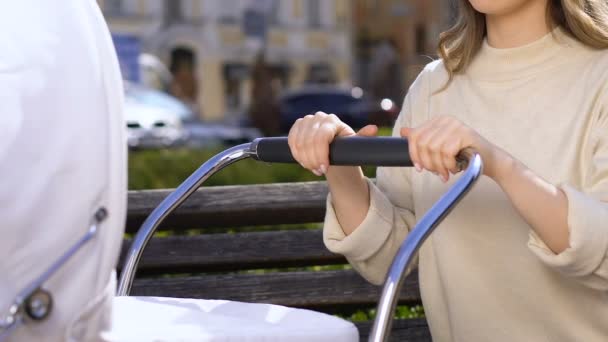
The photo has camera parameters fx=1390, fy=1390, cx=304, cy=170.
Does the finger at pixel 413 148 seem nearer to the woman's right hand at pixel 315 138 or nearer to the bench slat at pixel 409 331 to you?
the woman's right hand at pixel 315 138

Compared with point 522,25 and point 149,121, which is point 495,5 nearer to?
point 522,25

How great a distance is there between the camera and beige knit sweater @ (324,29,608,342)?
199 cm

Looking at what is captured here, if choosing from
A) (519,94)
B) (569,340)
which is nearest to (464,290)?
(569,340)

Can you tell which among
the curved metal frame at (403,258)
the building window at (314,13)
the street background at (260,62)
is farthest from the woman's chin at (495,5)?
the building window at (314,13)

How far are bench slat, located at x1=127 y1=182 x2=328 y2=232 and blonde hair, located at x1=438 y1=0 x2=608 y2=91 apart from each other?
0.71 m

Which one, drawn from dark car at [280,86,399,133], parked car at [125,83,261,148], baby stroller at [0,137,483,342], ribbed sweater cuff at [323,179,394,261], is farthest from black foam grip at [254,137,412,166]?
dark car at [280,86,399,133]

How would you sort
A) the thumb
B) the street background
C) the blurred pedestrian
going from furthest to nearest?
the blurred pedestrian → the street background → the thumb

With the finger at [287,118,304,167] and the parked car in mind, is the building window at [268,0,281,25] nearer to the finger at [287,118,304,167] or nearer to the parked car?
the parked car

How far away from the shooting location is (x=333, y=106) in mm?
26484

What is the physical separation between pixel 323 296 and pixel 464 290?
840mm

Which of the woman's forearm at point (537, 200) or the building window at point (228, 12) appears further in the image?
the building window at point (228, 12)

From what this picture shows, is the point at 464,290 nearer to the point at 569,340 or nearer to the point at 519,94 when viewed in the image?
the point at 569,340

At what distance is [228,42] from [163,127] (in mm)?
17235

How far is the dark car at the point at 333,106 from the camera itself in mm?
26344
